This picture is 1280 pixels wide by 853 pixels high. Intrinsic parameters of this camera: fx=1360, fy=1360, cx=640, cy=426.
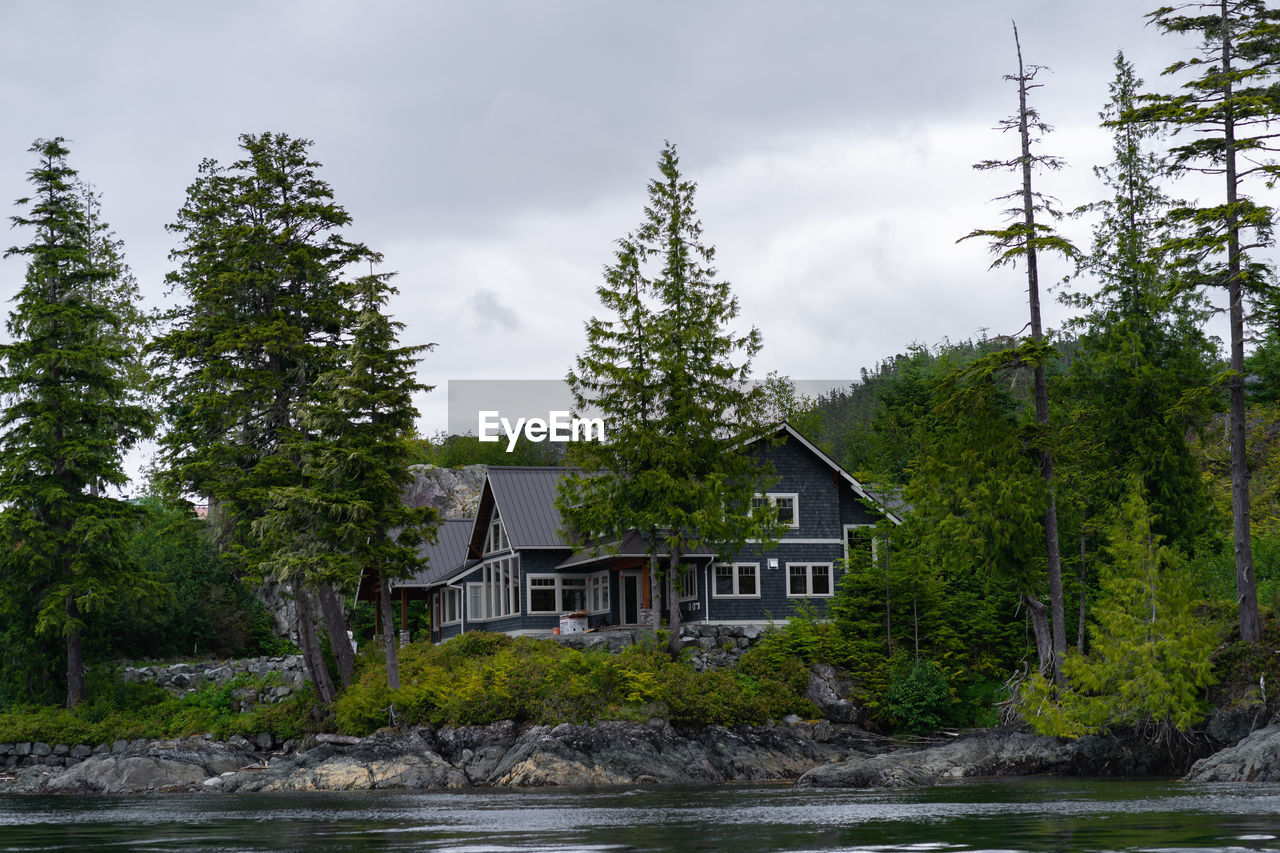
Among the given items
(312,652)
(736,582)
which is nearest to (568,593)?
(736,582)

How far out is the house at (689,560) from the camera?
46.7 metres

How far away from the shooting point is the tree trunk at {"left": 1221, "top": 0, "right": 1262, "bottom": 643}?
109 ft

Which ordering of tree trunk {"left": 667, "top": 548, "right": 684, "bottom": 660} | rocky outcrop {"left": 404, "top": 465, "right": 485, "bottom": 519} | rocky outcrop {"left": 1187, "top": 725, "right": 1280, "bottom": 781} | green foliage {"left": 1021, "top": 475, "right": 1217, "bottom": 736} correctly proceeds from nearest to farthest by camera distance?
rocky outcrop {"left": 1187, "top": 725, "right": 1280, "bottom": 781} < green foliage {"left": 1021, "top": 475, "right": 1217, "bottom": 736} < tree trunk {"left": 667, "top": 548, "right": 684, "bottom": 660} < rocky outcrop {"left": 404, "top": 465, "right": 485, "bottom": 519}

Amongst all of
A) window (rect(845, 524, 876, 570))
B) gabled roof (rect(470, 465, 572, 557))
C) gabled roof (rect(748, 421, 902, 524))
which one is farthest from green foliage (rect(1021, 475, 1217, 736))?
gabled roof (rect(470, 465, 572, 557))

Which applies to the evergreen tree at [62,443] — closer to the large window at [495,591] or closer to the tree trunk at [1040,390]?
the large window at [495,591]

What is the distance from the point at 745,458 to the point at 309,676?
50.8 feet

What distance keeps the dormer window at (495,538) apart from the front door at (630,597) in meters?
4.85

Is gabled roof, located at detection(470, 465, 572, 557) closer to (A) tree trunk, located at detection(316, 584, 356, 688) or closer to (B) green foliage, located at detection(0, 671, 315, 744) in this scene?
(A) tree trunk, located at detection(316, 584, 356, 688)

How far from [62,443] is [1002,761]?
97.8 ft

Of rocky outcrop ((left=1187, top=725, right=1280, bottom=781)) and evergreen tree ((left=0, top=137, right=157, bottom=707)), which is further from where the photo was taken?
evergreen tree ((left=0, top=137, right=157, bottom=707))

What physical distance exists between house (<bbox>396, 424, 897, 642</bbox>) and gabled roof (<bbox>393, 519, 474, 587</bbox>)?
18.0 feet

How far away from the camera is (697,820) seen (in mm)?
21406

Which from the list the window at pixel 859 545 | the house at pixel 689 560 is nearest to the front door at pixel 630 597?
the house at pixel 689 560

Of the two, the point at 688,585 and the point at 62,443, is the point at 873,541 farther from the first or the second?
the point at 62,443
